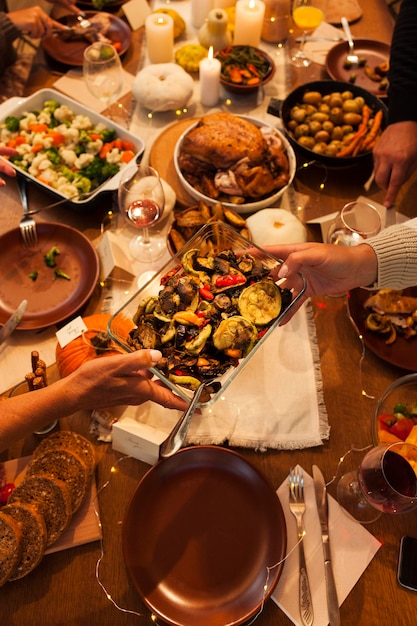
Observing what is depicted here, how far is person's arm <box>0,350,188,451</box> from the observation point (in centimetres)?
104

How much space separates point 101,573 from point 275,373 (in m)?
0.70

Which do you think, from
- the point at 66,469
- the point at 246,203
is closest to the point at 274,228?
the point at 246,203

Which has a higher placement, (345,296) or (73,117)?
(73,117)

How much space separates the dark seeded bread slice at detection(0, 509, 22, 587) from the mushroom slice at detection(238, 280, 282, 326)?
0.68 metres

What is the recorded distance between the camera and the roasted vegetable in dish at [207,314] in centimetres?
105

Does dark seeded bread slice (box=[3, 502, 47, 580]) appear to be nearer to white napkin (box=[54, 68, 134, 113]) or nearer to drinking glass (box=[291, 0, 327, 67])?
Answer: white napkin (box=[54, 68, 134, 113])

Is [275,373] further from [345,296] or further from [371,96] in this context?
[371,96]

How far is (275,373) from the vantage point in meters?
1.44

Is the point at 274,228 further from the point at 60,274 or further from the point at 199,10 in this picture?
the point at 199,10

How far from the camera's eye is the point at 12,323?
4.48 ft

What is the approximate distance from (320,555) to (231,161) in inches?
49.7

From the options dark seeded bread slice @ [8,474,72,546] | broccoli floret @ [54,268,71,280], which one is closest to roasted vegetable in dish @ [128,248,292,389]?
dark seeded bread slice @ [8,474,72,546]

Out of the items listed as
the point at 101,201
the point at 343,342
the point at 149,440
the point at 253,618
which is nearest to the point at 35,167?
the point at 101,201

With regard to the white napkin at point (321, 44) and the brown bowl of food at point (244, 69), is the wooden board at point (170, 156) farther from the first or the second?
the white napkin at point (321, 44)
